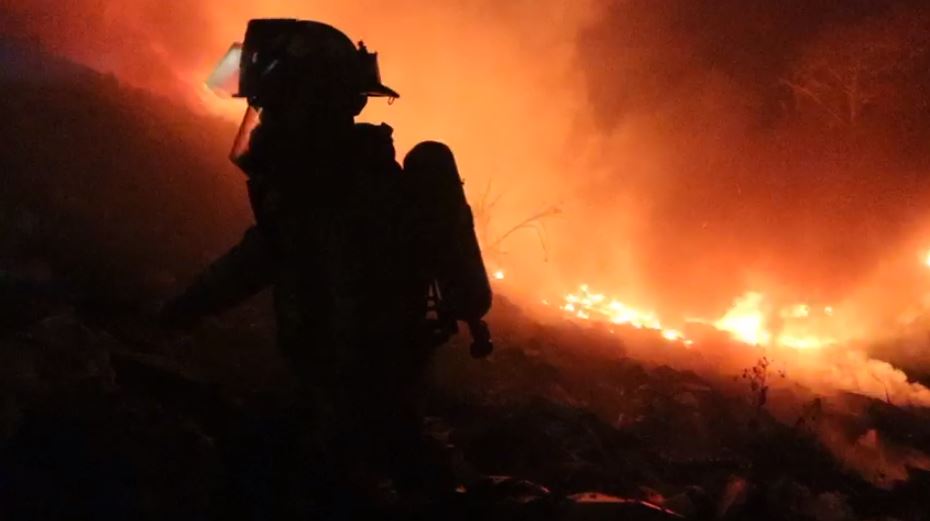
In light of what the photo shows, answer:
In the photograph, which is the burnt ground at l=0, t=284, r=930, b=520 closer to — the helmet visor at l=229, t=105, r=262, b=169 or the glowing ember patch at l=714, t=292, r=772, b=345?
Result: the helmet visor at l=229, t=105, r=262, b=169

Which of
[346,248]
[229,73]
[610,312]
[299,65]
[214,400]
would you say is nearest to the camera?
[346,248]

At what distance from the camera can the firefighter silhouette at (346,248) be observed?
3426 mm

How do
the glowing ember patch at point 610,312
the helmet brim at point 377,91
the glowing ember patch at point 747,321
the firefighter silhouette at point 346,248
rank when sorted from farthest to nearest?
the glowing ember patch at point 747,321 → the glowing ember patch at point 610,312 → the helmet brim at point 377,91 → the firefighter silhouette at point 346,248

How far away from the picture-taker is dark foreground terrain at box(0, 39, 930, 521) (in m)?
3.29

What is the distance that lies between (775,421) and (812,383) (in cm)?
356

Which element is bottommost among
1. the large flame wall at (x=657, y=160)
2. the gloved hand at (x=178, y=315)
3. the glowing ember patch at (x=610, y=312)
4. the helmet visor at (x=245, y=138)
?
the gloved hand at (x=178, y=315)

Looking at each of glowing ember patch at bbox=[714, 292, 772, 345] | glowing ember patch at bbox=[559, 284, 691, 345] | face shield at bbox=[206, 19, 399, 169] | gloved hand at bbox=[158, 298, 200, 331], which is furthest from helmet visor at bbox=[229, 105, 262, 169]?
glowing ember patch at bbox=[714, 292, 772, 345]

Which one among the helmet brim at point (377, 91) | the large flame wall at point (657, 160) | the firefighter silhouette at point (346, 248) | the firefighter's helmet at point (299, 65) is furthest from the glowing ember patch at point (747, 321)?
the firefighter's helmet at point (299, 65)

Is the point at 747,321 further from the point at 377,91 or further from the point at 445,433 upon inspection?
the point at 377,91

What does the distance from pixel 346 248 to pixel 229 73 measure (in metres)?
1.34

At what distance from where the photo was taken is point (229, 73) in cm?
413

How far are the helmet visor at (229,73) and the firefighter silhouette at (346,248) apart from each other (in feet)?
0.92

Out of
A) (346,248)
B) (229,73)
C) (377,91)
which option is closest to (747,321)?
(377,91)

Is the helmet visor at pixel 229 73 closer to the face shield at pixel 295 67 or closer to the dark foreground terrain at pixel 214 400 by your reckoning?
the face shield at pixel 295 67
